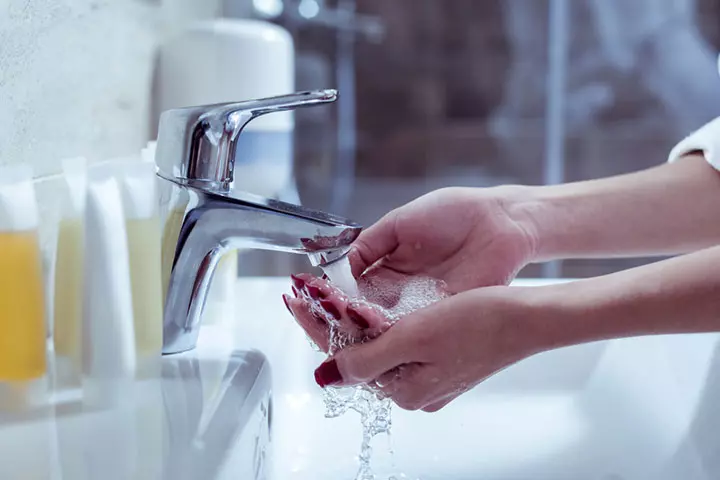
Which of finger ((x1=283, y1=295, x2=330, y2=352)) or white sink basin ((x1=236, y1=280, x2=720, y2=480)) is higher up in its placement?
finger ((x1=283, y1=295, x2=330, y2=352))

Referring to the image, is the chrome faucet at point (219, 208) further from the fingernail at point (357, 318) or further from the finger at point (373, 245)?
the finger at point (373, 245)

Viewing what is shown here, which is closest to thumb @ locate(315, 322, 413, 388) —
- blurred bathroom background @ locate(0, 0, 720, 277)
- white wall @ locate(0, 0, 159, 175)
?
white wall @ locate(0, 0, 159, 175)

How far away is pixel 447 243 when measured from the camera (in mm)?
576

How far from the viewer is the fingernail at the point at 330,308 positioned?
42 centimetres

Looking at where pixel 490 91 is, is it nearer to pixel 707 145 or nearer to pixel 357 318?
pixel 707 145

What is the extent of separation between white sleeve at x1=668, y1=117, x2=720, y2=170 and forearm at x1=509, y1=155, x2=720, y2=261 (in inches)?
0.4

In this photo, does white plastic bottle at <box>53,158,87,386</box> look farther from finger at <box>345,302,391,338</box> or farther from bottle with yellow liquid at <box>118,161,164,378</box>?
finger at <box>345,302,391,338</box>

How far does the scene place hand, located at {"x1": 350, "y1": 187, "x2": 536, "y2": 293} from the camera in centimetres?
57

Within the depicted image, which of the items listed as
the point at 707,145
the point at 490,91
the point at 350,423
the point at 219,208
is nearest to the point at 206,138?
A: the point at 219,208

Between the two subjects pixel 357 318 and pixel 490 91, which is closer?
pixel 357 318

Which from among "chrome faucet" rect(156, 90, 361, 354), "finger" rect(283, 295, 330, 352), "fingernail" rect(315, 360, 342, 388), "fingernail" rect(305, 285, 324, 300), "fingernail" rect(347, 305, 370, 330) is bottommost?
"fingernail" rect(315, 360, 342, 388)

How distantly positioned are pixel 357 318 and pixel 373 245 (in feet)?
0.51

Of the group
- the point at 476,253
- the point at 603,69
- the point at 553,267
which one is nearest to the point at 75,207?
the point at 476,253

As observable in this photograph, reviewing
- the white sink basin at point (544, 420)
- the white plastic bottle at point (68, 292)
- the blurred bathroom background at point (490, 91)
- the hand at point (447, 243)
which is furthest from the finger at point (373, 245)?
the blurred bathroom background at point (490, 91)
